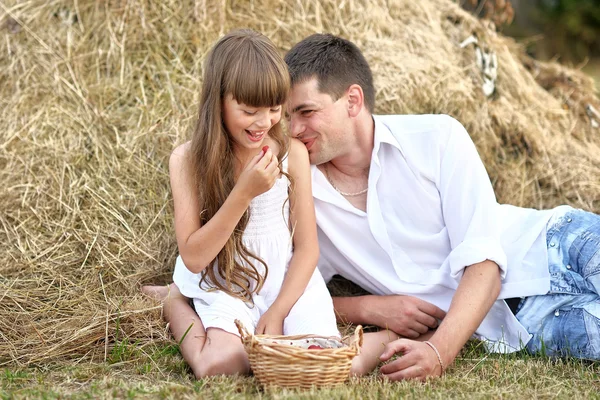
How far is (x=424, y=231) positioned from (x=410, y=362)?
0.80 metres

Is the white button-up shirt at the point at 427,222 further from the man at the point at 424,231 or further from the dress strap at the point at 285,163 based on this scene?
the dress strap at the point at 285,163

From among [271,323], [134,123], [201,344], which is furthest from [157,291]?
[134,123]

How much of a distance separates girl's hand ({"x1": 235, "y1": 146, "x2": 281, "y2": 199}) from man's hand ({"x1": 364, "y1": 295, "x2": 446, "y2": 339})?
943 mm

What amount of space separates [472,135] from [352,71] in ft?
5.13

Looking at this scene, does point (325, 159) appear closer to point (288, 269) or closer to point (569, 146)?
point (288, 269)

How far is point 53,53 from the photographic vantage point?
4.72 m

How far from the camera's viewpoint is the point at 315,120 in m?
3.36

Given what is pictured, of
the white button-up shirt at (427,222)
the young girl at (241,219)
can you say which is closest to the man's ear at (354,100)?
the white button-up shirt at (427,222)

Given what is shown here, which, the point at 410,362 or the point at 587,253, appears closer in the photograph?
the point at 410,362

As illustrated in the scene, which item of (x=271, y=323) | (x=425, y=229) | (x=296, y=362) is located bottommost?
(x=271, y=323)

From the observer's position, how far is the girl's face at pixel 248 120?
2955mm

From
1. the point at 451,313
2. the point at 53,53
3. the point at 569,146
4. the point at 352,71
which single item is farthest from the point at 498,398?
the point at 53,53

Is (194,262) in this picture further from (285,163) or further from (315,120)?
(315,120)

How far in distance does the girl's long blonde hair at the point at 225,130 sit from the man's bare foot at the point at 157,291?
33 cm
